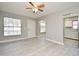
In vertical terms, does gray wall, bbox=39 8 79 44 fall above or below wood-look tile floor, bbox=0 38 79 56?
above

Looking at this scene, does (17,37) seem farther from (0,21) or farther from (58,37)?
(58,37)

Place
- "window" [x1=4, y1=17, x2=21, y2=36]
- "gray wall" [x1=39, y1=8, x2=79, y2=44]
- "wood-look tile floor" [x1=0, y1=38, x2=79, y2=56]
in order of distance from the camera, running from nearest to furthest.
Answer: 1. "wood-look tile floor" [x1=0, y1=38, x2=79, y2=56]
2. "gray wall" [x1=39, y1=8, x2=79, y2=44]
3. "window" [x1=4, y1=17, x2=21, y2=36]

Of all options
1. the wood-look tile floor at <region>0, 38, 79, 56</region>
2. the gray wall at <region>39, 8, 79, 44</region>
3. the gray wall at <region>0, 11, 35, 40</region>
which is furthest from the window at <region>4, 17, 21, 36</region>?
the gray wall at <region>39, 8, 79, 44</region>

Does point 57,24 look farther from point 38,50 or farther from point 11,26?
point 11,26

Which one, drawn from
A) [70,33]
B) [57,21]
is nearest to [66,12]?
[57,21]

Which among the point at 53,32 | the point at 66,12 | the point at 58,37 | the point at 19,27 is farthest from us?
the point at 19,27

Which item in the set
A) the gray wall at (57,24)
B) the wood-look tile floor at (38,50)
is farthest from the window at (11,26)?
the gray wall at (57,24)

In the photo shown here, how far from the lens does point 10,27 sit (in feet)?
21.9

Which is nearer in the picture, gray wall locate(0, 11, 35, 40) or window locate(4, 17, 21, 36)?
gray wall locate(0, 11, 35, 40)

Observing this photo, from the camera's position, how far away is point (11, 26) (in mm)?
6762

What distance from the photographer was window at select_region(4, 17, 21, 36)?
630 centimetres

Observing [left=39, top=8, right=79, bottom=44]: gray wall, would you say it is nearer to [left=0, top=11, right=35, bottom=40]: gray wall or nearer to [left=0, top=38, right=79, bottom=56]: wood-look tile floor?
[left=0, top=38, right=79, bottom=56]: wood-look tile floor

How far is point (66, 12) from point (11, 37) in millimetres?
4794

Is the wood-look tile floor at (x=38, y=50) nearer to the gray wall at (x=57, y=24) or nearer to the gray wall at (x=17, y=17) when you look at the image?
the gray wall at (x=57, y=24)
